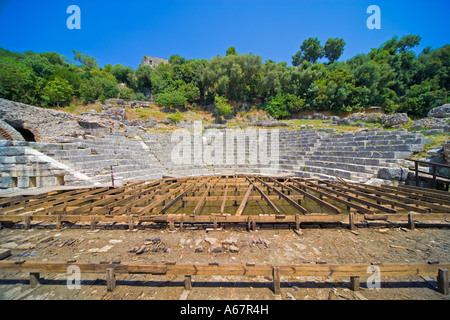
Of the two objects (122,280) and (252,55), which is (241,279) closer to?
(122,280)

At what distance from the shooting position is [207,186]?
718cm

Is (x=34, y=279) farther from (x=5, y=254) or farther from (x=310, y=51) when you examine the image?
(x=310, y=51)

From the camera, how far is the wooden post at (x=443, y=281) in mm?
2023

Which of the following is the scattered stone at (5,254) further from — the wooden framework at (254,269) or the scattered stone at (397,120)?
the scattered stone at (397,120)

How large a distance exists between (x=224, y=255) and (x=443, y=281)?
3.09 metres

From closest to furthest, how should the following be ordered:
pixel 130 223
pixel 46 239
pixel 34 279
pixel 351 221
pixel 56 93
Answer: pixel 34 279 < pixel 46 239 < pixel 351 221 < pixel 130 223 < pixel 56 93

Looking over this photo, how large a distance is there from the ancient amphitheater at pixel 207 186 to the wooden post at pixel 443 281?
14 millimetres

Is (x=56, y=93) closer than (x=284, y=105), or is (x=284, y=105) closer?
(x=56, y=93)

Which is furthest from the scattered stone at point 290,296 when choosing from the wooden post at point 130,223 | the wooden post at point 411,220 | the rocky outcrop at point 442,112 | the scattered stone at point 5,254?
the rocky outcrop at point 442,112

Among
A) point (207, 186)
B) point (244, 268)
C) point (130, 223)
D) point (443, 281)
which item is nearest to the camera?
point (443, 281)

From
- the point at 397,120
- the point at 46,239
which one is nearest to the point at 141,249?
the point at 46,239

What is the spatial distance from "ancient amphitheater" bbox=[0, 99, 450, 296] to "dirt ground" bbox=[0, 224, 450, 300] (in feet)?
0.51

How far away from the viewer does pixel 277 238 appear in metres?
3.44

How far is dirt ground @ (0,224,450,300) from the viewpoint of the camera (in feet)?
7.00
